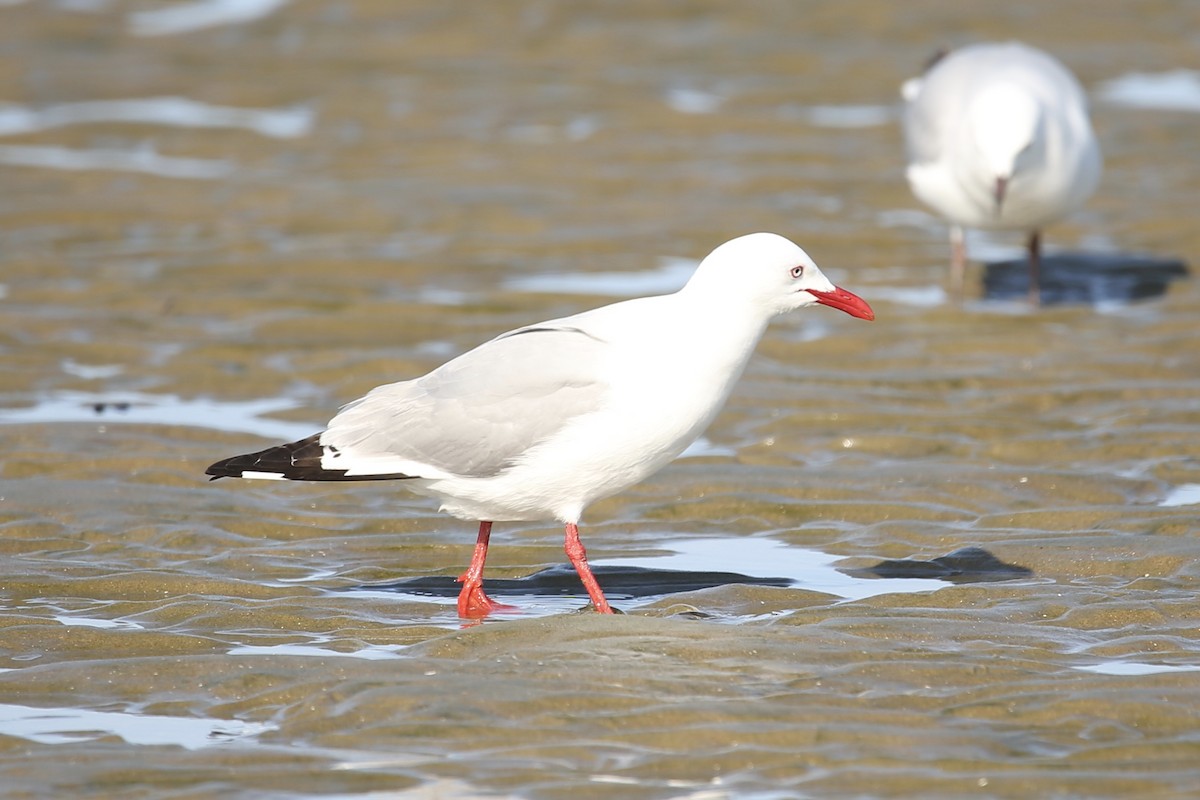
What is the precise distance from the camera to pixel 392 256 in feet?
40.6

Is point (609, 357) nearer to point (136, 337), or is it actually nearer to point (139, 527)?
point (139, 527)

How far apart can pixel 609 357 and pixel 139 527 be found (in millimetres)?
2438

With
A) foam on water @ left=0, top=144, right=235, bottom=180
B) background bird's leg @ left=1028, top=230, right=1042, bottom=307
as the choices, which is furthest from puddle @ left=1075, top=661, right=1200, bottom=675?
foam on water @ left=0, top=144, right=235, bottom=180

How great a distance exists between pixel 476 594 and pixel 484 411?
0.69m

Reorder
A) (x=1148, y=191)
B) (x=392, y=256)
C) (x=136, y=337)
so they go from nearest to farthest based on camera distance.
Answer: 1. (x=136, y=337)
2. (x=392, y=256)
3. (x=1148, y=191)

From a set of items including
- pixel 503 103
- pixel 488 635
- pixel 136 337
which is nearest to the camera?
pixel 488 635

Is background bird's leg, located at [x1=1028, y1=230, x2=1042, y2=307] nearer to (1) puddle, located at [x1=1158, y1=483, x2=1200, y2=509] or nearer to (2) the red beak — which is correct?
(1) puddle, located at [x1=1158, y1=483, x2=1200, y2=509]

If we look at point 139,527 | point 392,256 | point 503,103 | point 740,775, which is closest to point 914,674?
point 740,775

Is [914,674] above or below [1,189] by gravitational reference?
below

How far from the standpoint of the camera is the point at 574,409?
627 centimetres

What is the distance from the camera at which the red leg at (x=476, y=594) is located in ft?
21.3

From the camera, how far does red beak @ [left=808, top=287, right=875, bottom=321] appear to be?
652cm

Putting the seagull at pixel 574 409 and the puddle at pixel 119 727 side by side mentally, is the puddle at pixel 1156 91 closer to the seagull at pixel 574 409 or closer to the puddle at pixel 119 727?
the seagull at pixel 574 409

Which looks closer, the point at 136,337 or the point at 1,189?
the point at 136,337
